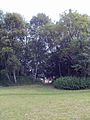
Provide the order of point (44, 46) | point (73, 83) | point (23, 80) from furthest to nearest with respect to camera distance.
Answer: point (44, 46) < point (23, 80) < point (73, 83)

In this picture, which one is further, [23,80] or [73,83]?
[23,80]

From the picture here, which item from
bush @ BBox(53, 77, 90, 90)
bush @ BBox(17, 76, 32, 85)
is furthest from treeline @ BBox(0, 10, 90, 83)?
bush @ BBox(53, 77, 90, 90)

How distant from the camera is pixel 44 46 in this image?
34094 millimetres

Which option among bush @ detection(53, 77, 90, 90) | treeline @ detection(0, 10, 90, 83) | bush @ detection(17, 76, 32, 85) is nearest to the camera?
bush @ detection(53, 77, 90, 90)

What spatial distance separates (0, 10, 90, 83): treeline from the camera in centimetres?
3039

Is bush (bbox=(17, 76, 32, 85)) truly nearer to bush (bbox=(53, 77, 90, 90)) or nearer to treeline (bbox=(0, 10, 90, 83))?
treeline (bbox=(0, 10, 90, 83))

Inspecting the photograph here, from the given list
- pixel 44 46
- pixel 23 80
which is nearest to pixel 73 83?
pixel 23 80

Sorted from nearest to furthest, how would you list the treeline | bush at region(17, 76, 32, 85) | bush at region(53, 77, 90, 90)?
bush at region(53, 77, 90, 90) → the treeline → bush at region(17, 76, 32, 85)

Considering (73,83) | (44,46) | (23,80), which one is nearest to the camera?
(73,83)

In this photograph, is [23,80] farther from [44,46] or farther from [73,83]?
[73,83]

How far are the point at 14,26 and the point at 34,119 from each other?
23.9 m

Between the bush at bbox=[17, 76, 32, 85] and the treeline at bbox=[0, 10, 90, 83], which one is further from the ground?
the treeline at bbox=[0, 10, 90, 83]

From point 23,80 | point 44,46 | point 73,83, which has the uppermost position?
point 44,46

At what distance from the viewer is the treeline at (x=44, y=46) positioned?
99.7 feet
